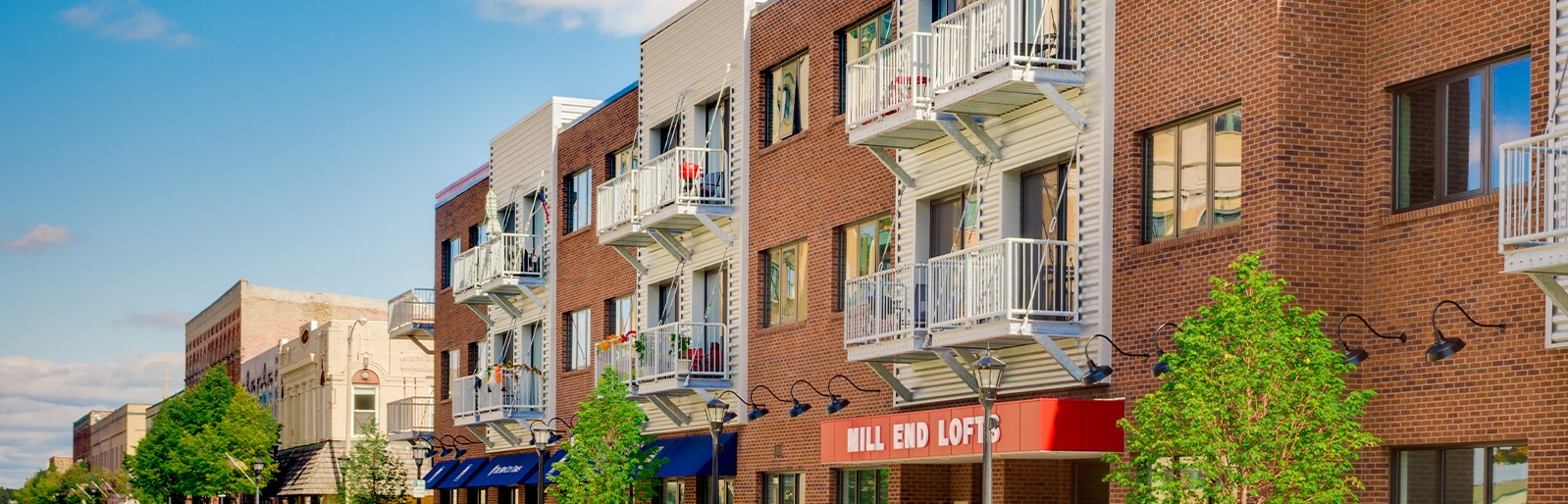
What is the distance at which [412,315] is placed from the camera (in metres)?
58.1

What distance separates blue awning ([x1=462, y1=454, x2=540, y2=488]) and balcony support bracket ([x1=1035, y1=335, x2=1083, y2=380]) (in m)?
21.5

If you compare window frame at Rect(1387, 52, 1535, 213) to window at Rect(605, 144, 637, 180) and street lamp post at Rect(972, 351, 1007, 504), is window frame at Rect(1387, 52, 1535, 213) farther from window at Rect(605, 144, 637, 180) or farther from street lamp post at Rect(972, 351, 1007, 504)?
window at Rect(605, 144, 637, 180)

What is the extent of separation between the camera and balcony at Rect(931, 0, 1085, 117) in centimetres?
2352

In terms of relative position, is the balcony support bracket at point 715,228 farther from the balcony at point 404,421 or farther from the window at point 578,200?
the balcony at point 404,421

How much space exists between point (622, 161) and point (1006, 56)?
18.2 m

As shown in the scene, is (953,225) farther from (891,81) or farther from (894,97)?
(891,81)

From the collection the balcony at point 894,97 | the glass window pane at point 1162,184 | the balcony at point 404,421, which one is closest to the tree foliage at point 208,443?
the balcony at point 404,421

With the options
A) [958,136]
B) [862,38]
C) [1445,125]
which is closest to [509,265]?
[862,38]


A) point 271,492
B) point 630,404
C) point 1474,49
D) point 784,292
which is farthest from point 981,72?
point 271,492

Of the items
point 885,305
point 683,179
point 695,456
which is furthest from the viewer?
point 695,456

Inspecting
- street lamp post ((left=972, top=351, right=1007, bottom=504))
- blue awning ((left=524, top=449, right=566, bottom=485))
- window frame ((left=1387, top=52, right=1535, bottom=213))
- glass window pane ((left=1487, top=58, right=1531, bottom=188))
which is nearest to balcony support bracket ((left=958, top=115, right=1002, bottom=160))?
street lamp post ((left=972, top=351, right=1007, bottom=504))

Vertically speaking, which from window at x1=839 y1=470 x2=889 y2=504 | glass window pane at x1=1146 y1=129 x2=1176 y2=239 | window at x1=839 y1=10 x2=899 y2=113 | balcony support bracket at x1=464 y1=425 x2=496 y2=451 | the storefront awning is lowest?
balcony support bracket at x1=464 y1=425 x2=496 y2=451

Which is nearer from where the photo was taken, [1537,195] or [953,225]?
[1537,195]

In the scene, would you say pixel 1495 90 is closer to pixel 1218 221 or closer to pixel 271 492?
pixel 1218 221
